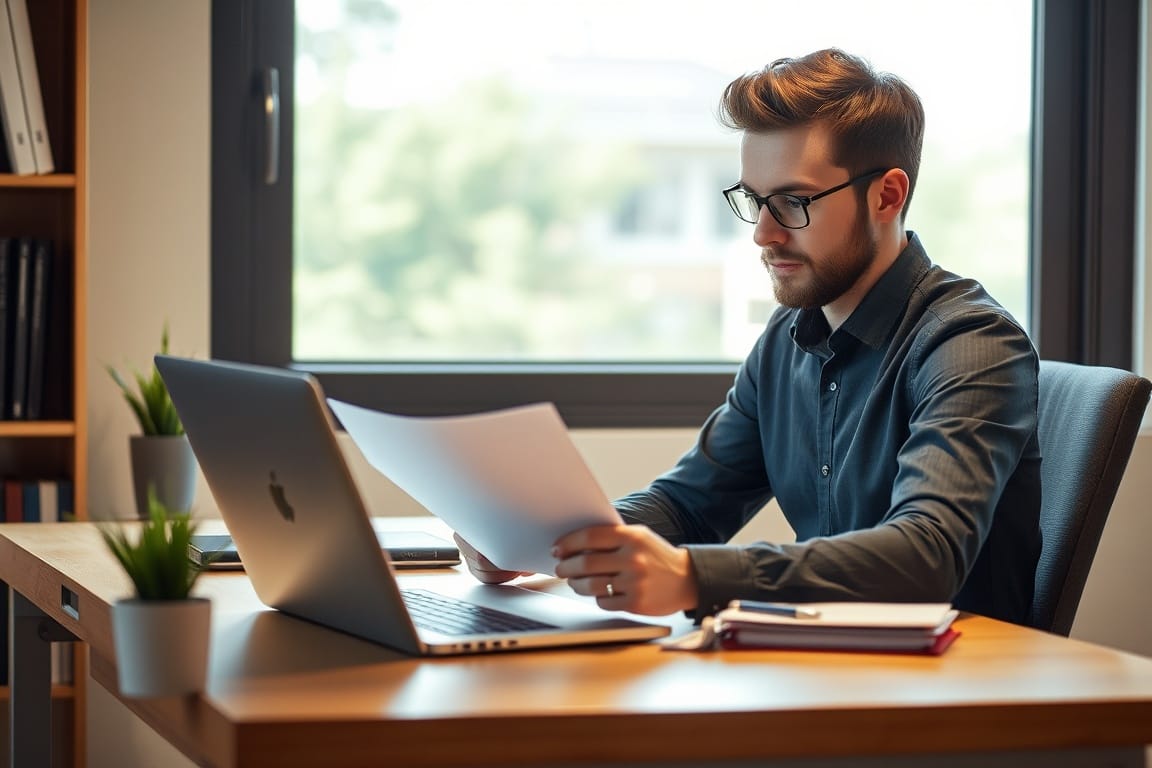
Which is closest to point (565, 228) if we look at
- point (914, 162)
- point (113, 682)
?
point (914, 162)

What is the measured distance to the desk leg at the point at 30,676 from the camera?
1793 millimetres

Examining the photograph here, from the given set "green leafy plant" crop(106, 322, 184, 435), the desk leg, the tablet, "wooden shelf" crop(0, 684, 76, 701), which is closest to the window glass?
"green leafy plant" crop(106, 322, 184, 435)

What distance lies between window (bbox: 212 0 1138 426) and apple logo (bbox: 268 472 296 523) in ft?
4.80

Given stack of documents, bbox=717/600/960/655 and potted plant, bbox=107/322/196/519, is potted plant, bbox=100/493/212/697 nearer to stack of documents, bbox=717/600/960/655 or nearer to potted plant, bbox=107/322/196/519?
stack of documents, bbox=717/600/960/655

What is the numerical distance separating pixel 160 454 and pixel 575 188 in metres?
1.10

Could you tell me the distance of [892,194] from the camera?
5.55 feet

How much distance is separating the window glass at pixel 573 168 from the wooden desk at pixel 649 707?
1720 millimetres

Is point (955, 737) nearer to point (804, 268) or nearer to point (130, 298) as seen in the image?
point (804, 268)

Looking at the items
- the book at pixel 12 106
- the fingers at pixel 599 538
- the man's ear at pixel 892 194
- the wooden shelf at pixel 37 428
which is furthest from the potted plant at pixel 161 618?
the book at pixel 12 106

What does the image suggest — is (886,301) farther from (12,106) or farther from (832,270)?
(12,106)

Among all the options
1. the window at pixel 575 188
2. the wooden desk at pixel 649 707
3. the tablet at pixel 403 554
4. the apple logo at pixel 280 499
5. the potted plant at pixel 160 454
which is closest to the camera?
the wooden desk at pixel 649 707

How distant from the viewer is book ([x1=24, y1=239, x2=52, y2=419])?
7.54ft

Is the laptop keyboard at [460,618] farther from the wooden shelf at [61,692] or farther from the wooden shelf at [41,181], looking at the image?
the wooden shelf at [41,181]

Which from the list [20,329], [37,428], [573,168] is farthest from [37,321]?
[573,168]
